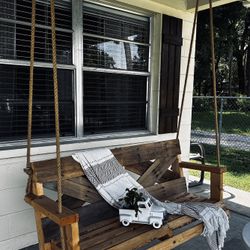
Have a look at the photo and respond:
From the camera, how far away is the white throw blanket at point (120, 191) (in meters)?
2.09

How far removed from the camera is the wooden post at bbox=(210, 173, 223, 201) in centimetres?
245

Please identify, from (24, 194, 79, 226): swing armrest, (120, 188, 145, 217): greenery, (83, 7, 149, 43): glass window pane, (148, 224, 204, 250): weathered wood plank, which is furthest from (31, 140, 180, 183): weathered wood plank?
(83, 7, 149, 43): glass window pane

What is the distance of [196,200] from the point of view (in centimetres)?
242

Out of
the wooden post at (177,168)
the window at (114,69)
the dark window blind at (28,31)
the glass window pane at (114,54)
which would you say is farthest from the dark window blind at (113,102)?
the wooden post at (177,168)

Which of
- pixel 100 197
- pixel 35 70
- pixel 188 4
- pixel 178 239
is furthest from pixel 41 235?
pixel 188 4

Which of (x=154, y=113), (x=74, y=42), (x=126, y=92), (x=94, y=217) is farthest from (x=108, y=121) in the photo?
(x=94, y=217)

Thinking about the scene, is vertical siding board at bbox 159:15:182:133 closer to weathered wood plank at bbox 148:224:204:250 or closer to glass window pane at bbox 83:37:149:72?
glass window pane at bbox 83:37:149:72

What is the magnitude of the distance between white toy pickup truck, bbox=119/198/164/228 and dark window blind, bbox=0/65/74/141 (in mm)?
1033

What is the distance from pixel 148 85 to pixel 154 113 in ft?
1.02

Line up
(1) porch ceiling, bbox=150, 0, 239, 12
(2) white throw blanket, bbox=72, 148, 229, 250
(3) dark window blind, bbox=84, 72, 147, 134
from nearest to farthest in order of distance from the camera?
(2) white throw blanket, bbox=72, 148, 229, 250 → (3) dark window blind, bbox=84, 72, 147, 134 → (1) porch ceiling, bbox=150, 0, 239, 12

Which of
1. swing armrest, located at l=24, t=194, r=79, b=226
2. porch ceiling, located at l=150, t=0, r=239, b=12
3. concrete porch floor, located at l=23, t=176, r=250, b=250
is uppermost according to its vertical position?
porch ceiling, located at l=150, t=0, r=239, b=12

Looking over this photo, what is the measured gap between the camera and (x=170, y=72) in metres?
3.26

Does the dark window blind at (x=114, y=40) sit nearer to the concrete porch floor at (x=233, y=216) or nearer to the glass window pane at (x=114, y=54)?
the glass window pane at (x=114, y=54)

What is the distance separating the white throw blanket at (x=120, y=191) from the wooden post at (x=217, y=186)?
0.78 ft
